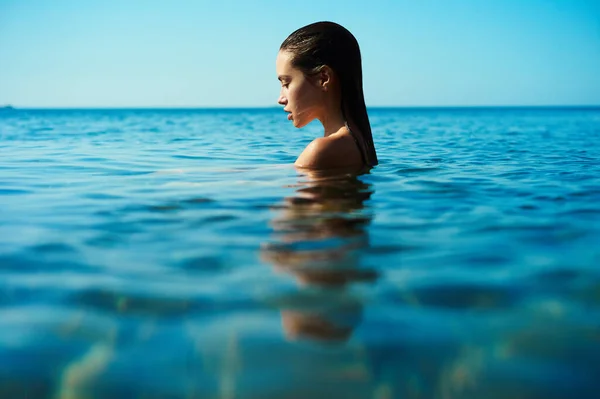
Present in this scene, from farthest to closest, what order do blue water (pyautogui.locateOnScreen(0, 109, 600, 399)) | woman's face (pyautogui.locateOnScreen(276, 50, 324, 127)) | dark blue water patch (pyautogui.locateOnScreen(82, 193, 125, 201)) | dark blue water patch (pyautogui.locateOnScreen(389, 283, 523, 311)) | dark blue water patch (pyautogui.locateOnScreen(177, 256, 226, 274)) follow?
1. woman's face (pyautogui.locateOnScreen(276, 50, 324, 127))
2. dark blue water patch (pyautogui.locateOnScreen(82, 193, 125, 201))
3. dark blue water patch (pyautogui.locateOnScreen(177, 256, 226, 274))
4. dark blue water patch (pyautogui.locateOnScreen(389, 283, 523, 311))
5. blue water (pyautogui.locateOnScreen(0, 109, 600, 399))

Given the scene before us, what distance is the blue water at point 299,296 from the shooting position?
142 centimetres

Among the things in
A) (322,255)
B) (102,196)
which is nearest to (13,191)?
(102,196)

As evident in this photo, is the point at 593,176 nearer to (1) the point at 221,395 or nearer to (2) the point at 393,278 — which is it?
(2) the point at 393,278

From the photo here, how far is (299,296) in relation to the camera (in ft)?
6.30

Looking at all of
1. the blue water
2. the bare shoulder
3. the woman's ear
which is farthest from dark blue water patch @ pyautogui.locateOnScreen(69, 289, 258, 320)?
the woman's ear

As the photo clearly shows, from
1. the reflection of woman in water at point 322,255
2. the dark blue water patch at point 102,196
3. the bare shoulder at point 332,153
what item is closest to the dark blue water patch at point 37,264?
the reflection of woman in water at point 322,255

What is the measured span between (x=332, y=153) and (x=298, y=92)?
1.91 ft

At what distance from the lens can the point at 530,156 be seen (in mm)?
7902

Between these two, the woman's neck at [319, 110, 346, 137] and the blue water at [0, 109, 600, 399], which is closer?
the blue water at [0, 109, 600, 399]

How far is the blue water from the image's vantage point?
1.42 m

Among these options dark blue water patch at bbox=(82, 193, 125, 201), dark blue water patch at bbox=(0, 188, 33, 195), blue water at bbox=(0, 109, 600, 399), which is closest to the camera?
blue water at bbox=(0, 109, 600, 399)

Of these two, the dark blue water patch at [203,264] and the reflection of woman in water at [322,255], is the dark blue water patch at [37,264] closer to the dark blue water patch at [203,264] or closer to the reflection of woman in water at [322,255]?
the dark blue water patch at [203,264]

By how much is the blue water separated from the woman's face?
108 centimetres

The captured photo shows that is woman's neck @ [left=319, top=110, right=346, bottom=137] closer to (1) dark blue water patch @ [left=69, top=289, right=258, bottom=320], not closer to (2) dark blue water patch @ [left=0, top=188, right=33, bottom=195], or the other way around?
(2) dark blue water patch @ [left=0, top=188, right=33, bottom=195]
